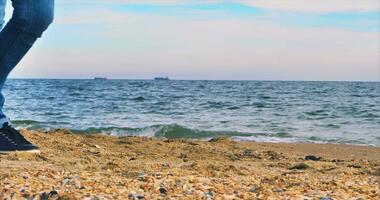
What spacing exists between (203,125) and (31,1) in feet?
36.0

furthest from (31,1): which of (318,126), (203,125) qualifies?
(318,126)

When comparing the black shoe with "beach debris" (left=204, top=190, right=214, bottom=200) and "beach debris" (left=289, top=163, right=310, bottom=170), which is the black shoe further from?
"beach debris" (left=289, top=163, right=310, bottom=170)

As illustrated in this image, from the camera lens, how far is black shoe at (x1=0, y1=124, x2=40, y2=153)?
3996 mm

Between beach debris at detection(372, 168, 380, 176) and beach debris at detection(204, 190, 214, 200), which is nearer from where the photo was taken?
beach debris at detection(204, 190, 214, 200)

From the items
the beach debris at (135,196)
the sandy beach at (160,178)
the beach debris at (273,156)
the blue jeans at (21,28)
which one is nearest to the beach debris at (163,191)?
the sandy beach at (160,178)

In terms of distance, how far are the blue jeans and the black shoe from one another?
386 mm

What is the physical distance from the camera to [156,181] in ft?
11.0

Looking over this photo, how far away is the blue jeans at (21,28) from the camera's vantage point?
3.55 meters

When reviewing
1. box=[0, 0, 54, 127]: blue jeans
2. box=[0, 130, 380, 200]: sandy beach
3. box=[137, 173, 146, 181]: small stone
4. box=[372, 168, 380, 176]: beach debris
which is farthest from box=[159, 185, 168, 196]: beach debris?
box=[372, 168, 380, 176]: beach debris

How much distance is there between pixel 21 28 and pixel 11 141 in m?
0.89

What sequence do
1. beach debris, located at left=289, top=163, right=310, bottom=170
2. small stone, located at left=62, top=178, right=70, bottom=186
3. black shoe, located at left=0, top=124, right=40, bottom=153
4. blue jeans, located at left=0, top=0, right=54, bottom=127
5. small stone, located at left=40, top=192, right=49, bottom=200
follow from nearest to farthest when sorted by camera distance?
small stone, located at left=40, top=192, right=49, bottom=200
small stone, located at left=62, top=178, right=70, bottom=186
blue jeans, located at left=0, top=0, right=54, bottom=127
black shoe, located at left=0, top=124, right=40, bottom=153
beach debris, located at left=289, top=163, right=310, bottom=170

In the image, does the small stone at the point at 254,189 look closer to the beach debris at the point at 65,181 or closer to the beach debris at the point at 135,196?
the beach debris at the point at 135,196

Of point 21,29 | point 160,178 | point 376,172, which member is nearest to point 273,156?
point 376,172

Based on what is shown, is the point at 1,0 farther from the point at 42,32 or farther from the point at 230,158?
the point at 230,158
